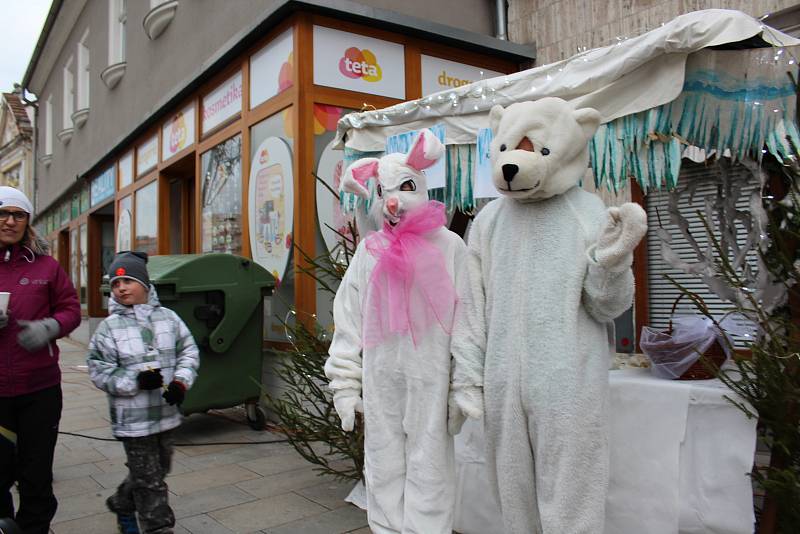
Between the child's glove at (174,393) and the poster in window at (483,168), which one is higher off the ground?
the poster in window at (483,168)

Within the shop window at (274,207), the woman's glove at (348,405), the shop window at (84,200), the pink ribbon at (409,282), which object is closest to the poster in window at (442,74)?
the shop window at (274,207)

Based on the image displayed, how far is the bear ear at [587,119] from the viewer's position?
226 cm

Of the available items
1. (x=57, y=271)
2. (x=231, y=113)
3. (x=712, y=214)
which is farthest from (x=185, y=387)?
(x=231, y=113)

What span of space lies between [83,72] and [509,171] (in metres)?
15.8

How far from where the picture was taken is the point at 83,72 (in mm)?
15125

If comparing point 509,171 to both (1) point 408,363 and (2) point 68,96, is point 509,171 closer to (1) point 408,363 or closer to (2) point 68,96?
(1) point 408,363

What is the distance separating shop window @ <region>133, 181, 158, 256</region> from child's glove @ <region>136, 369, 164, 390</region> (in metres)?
7.41

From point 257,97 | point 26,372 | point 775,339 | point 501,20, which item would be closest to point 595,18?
point 501,20

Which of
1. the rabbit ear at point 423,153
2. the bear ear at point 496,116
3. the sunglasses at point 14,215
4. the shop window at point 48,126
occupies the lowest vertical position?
the sunglasses at point 14,215

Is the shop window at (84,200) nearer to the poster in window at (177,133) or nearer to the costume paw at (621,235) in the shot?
the poster in window at (177,133)

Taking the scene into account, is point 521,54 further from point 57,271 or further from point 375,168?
point 57,271

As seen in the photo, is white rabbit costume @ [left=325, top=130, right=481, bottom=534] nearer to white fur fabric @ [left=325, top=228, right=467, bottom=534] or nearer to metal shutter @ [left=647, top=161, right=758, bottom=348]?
white fur fabric @ [left=325, top=228, right=467, bottom=534]

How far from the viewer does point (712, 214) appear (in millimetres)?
3088

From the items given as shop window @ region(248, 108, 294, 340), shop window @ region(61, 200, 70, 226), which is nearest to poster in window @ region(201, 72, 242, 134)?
shop window @ region(248, 108, 294, 340)
